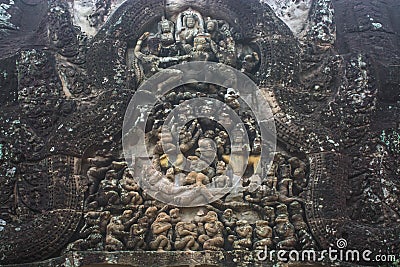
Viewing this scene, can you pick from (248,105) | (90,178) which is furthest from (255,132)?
(90,178)

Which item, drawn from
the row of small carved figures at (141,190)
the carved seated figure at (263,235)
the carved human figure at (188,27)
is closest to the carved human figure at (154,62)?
the carved human figure at (188,27)

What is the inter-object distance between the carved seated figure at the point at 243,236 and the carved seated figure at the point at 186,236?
393 millimetres

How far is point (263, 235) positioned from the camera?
6305 mm

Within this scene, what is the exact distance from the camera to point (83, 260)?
611 centimetres

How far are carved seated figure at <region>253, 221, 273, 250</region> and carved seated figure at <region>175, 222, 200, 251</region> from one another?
589 millimetres

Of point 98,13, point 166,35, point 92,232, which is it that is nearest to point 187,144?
point 92,232

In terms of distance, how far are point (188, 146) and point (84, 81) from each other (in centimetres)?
141

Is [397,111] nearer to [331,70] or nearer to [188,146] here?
[331,70]

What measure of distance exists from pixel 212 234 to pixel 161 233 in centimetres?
50

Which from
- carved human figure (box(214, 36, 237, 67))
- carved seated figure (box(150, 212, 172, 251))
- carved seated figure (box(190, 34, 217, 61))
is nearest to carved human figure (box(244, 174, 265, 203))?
carved seated figure (box(150, 212, 172, 251))

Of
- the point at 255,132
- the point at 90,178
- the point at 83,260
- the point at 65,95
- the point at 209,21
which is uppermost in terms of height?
the point at 209,21

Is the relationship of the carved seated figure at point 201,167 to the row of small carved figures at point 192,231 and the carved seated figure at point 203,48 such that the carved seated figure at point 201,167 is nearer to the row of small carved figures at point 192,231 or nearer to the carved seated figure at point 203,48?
the row of small carved figures at point 192,231

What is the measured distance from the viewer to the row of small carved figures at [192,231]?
6238 mm

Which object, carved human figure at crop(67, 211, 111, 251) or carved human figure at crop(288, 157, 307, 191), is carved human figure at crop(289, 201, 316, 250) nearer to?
carved human figure at crop(288, 157, 307, 191)
